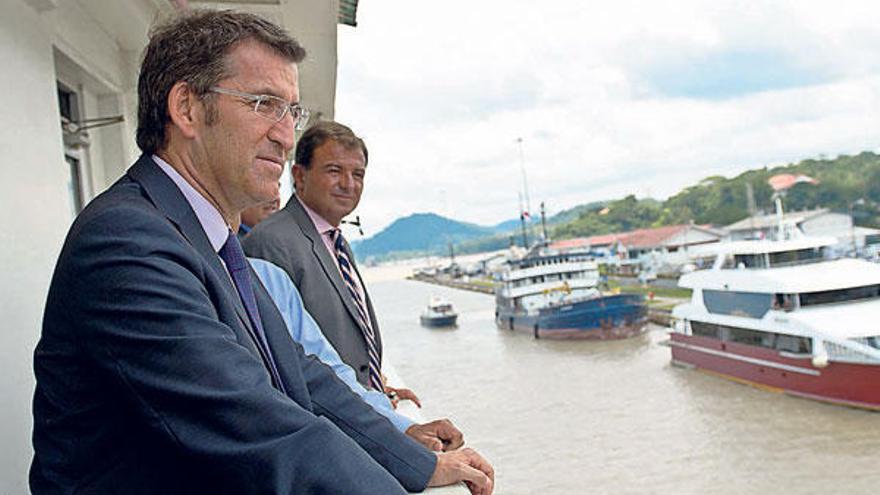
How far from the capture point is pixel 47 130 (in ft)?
6.14

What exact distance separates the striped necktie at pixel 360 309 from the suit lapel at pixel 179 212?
0.92 m

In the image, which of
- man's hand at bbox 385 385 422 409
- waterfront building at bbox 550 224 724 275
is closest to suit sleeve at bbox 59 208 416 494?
man's hand at bbox 385 385 422 409

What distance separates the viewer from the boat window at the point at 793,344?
39.3ft

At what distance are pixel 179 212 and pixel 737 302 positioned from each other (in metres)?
14.3

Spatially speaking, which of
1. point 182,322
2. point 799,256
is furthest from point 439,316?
point 182,322

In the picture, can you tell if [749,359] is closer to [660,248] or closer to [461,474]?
[461,474]

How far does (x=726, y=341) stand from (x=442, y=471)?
14231 millimetres

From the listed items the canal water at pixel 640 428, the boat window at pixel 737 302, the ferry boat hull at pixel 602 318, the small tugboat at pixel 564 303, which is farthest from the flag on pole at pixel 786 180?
the boat window at pixel 737 302

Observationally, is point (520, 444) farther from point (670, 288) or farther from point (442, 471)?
point (670, 288)

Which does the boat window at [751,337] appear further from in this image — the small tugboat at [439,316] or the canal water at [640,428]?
the small tugboat at [439,316]

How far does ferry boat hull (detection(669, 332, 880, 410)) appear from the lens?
10898 millimetres

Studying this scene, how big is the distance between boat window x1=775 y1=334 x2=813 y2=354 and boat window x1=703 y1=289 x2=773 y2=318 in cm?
58

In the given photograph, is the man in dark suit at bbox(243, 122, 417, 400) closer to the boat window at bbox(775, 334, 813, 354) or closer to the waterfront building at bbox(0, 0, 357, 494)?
the waterfront building at bbox(0, 0, 357, 494)

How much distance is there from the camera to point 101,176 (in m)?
3.01
